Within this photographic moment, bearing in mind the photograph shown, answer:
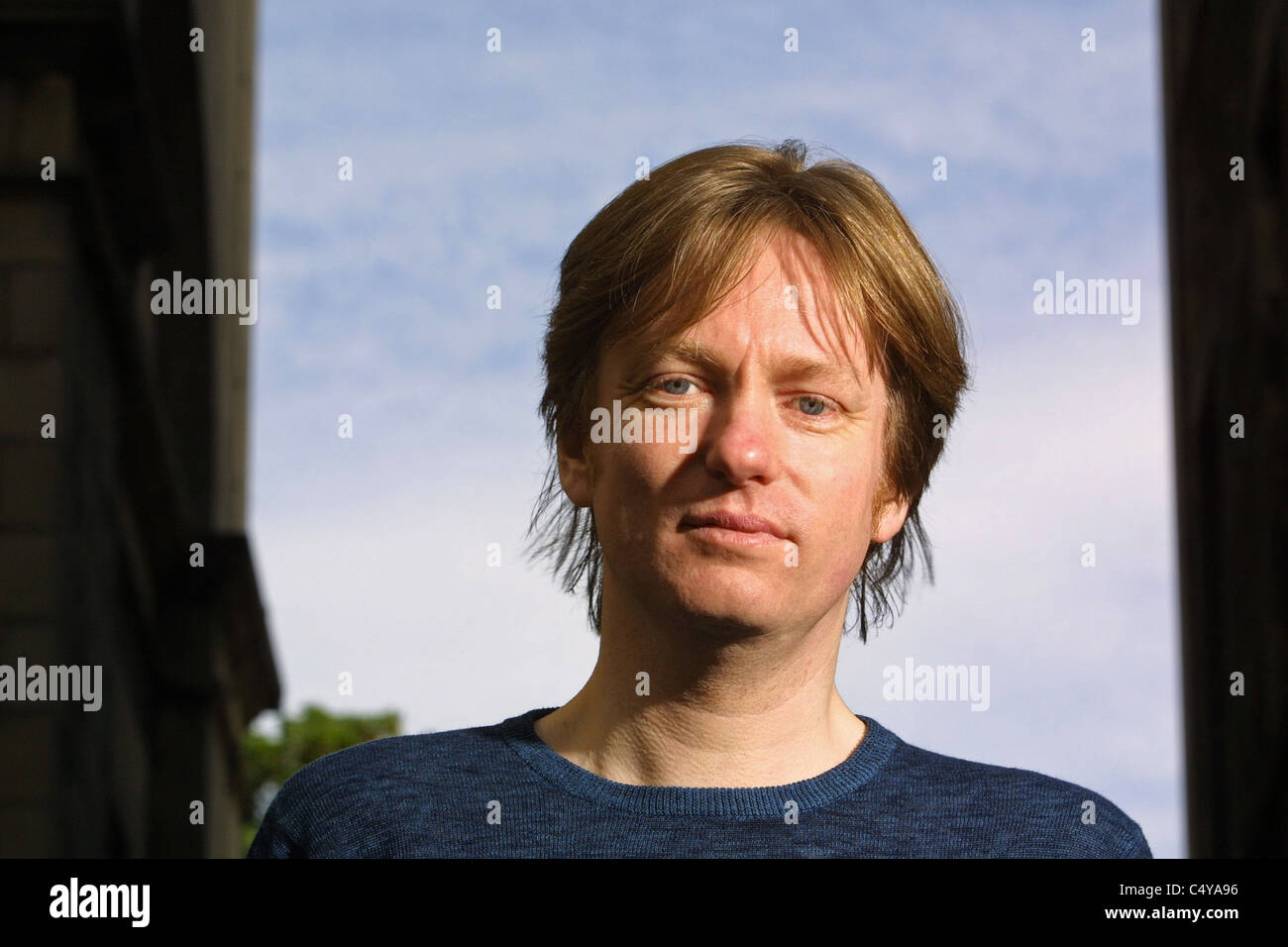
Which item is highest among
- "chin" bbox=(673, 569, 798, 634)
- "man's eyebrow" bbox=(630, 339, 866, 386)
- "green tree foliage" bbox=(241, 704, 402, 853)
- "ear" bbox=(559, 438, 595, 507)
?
"man's eyebrow" bbox=(630, 339, 866, 386)

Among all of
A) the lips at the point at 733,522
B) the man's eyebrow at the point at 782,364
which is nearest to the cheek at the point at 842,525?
the lips at the point at 733,522

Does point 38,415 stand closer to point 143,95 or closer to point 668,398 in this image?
point 143,95

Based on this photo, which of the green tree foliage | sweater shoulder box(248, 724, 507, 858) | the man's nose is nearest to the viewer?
the man's nose

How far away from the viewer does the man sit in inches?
166

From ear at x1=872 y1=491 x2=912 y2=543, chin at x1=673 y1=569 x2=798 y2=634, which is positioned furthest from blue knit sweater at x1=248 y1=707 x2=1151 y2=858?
ear at x1=872 y1=491 x2=912 y2=543

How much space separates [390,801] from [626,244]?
149cm

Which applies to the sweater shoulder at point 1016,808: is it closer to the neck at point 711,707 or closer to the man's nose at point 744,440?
the neck at point 711,707

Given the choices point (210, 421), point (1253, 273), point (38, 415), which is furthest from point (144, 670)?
point (1253, 273)

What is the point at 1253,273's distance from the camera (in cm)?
1869

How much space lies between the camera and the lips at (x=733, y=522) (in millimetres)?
4191

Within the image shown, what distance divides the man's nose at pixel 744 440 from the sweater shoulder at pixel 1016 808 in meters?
0.86

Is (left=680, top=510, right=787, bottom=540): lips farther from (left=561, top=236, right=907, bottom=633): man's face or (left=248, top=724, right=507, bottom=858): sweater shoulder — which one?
(left=248, top=724, right=507, bottom=858): sweater shoulder

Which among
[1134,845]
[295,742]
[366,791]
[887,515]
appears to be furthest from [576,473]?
[295,742]

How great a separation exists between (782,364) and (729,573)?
0.51 m
